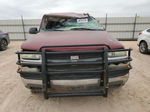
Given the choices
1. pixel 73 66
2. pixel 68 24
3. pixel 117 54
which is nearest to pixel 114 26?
pixel 68 24

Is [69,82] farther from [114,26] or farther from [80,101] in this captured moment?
[114,26]

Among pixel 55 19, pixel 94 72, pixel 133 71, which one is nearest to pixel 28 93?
pixel 94 72

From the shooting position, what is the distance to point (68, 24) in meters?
3.45

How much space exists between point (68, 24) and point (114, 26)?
1055 centimetres

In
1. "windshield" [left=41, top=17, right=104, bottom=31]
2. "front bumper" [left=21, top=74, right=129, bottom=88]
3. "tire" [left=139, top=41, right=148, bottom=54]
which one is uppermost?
"windshield" [left=41, top=17, right=104, bottom=31]

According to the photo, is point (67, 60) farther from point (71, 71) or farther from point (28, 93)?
point (28, 93)

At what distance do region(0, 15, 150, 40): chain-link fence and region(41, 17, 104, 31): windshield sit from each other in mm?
9554

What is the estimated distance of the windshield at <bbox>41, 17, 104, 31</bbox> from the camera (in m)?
3.30

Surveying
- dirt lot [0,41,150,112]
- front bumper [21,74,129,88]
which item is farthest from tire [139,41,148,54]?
front bumper [21,74,129,88]

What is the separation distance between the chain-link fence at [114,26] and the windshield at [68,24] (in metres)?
9.55

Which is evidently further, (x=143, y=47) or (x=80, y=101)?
(x=143, y=47)

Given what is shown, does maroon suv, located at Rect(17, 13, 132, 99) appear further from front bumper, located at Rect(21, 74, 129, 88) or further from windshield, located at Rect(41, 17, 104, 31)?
windshield, located at Rect(41, 17, 104, 31)

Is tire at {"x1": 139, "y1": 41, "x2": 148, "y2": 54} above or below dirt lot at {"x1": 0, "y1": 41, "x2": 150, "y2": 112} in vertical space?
above

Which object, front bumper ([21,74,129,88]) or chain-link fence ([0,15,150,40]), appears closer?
front bumper ([21,74,129,88])
